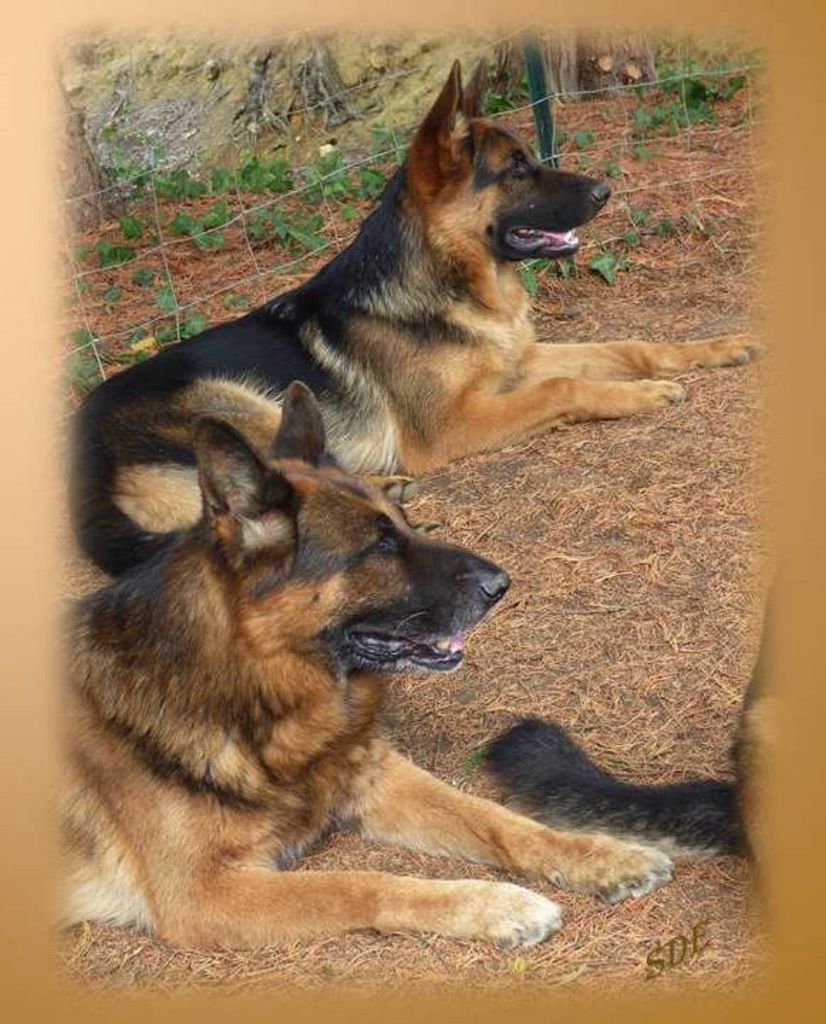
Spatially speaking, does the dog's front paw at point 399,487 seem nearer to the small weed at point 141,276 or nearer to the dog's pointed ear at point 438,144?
the dog's pointed ear at point 438,144

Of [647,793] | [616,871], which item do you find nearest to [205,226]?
[647,793]

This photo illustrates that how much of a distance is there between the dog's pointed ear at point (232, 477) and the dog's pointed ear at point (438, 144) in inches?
152

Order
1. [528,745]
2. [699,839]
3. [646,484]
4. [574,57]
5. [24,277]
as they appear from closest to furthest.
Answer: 1. [24,277]
2. [699,839]
3. [528,745]
4. [646,484]
5. [574,57]

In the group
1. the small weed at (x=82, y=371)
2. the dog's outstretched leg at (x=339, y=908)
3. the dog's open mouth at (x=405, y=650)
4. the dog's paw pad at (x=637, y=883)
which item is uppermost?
the dog's open mouth at (x=405, y=650)

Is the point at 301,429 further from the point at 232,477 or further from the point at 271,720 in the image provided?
the point at 271,720

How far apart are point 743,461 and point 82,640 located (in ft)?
11.0

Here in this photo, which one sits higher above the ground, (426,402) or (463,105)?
(463,105)

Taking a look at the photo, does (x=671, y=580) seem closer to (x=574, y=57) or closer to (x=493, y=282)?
(x=493, y=282)

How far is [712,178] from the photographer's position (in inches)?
380

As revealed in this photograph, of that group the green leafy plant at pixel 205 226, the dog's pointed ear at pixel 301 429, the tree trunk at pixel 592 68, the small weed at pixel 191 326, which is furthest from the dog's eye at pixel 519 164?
the dog's pointed ear at pixel 301 429

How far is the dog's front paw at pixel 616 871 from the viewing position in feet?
15.7

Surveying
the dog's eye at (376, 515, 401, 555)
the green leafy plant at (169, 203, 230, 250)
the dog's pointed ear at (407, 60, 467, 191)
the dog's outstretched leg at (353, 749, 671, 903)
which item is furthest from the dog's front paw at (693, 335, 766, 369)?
the dog's eye at (376, 515, 401, 555)

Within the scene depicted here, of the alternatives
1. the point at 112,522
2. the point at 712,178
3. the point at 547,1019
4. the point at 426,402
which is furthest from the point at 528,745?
the point at 712,178

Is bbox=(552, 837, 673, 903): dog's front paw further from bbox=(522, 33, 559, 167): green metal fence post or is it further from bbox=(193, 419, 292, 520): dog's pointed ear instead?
bbox=(522, 33, 559, 167): green metal fence post
